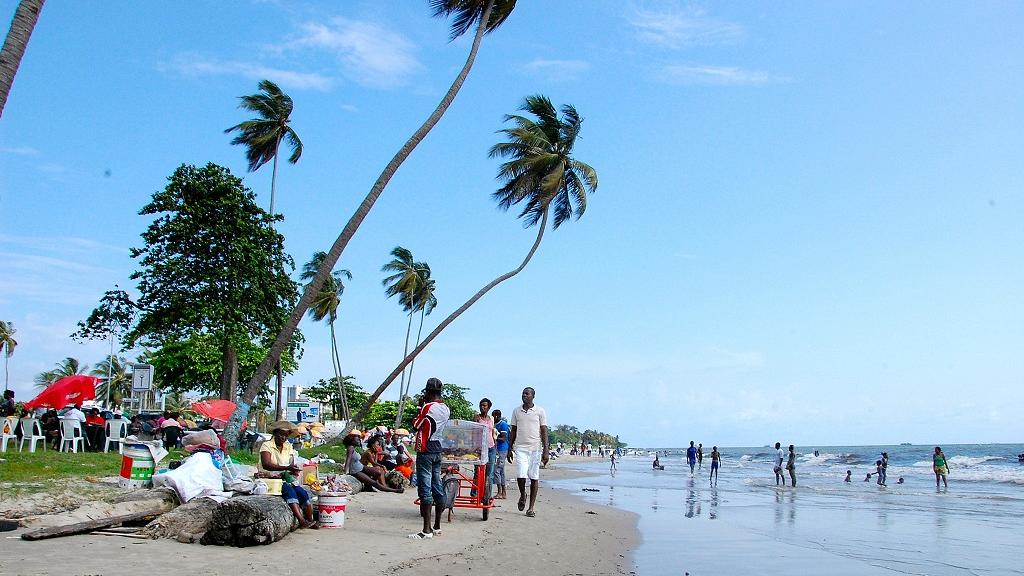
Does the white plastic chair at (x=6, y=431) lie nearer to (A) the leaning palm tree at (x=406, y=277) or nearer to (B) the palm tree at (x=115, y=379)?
(A) the leaning palm tree at (x=406, y=277)

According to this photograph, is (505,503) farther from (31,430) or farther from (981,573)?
(31,430)

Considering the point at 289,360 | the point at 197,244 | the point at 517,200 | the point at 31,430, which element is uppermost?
the point at 517,200

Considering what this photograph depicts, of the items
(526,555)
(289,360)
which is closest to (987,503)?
(526,555)

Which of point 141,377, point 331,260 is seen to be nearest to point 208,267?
point 141,377

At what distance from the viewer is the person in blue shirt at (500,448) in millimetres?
11883

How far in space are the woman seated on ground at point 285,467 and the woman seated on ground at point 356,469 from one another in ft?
14.1

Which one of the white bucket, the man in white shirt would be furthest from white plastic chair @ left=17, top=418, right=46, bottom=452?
the white bucket

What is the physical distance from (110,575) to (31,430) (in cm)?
1210

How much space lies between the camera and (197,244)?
66.7 ft

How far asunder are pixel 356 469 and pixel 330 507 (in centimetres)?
516

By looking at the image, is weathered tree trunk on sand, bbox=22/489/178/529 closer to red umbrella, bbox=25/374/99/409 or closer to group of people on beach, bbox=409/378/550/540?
group of people on beach, bbox=409/378/550/540

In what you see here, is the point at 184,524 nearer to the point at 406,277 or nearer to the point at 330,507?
the point at 330,507

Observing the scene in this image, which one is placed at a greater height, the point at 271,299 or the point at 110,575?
the point at 271,299

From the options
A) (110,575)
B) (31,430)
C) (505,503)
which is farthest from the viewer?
(31,430)
